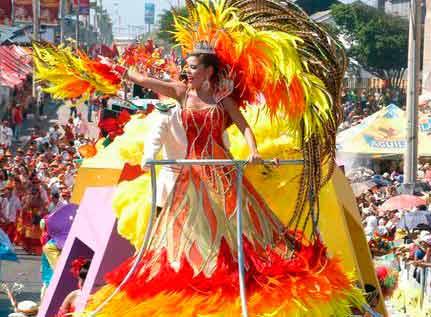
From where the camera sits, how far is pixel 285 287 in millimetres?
6441

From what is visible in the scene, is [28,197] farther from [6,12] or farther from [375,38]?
[375,38]

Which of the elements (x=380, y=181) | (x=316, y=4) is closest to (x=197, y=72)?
(x=380, y=181)

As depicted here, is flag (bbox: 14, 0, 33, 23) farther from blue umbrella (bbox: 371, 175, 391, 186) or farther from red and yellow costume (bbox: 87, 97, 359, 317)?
red and yellow costume (bbox: 87, 97, 359, 317)

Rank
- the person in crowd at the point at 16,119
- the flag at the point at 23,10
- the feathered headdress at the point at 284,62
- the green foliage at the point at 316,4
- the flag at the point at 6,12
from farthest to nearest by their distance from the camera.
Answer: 1. the green foliage at the point at 316,4
2. the flag at the point at 23,10
3. the flag at the point at 6,12
4. the person in crowd at the point at 16,119
5. the feathered headdress at the point at 284,62

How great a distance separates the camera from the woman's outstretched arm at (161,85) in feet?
22.1

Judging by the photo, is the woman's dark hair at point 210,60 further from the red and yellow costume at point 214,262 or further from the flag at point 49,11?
the flag at point 49,11

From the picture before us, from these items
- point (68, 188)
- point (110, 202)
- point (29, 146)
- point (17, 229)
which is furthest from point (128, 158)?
point (29, 146)

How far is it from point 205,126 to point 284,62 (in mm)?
571

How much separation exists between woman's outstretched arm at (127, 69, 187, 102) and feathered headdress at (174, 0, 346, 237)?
0.70 ft

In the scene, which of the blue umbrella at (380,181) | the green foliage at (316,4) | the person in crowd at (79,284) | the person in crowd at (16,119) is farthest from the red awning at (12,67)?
the green foliage at (316,4)

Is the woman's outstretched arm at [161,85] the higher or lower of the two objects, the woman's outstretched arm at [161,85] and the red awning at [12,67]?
the higher

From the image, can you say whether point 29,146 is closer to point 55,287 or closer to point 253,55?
point 55,287

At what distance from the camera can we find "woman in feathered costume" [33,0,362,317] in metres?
6.45

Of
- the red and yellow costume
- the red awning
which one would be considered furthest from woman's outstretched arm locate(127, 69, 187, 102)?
the red awning
